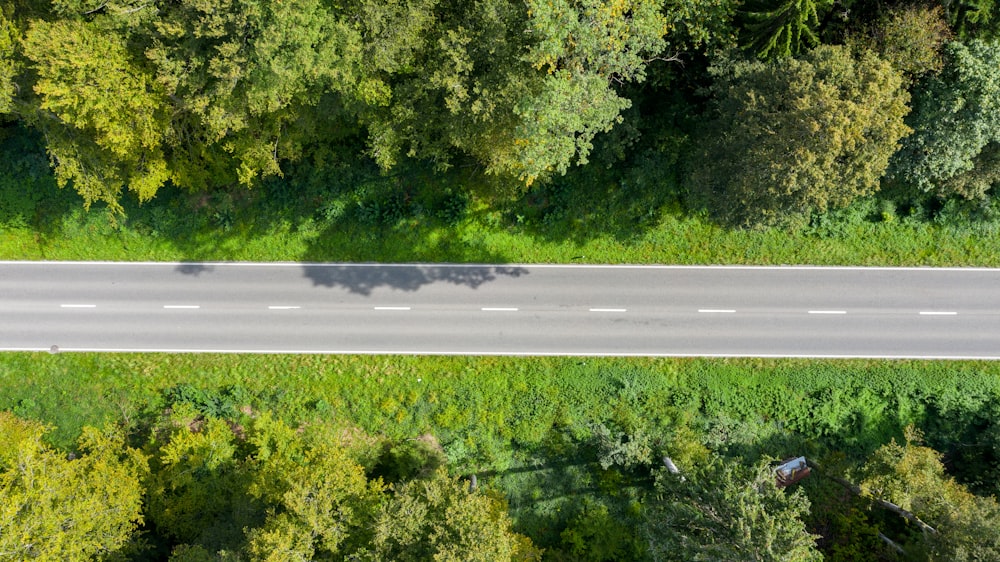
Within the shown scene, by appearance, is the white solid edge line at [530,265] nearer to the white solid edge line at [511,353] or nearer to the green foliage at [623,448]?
the white solid edge line at [511,353]

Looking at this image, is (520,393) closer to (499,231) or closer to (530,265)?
(530,265)

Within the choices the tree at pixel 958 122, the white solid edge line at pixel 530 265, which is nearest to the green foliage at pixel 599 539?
the white solid edge line at pixel 530 265

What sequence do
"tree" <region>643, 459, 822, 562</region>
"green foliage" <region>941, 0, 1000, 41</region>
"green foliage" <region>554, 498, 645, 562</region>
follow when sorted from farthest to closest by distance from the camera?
"green foliage" <region>554, 498, 645, 562</region>, "green foliage" <region>941, 0, 1000, 41</region>, "tree" <region>643, 459, 822, 562</region>

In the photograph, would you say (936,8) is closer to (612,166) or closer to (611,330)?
(612,166)

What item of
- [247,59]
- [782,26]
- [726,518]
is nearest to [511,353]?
[726,518]

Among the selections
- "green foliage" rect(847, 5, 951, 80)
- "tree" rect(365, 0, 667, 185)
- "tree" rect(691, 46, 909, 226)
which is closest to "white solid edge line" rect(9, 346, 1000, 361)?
"tree" rect(691, 46, 909, 226)

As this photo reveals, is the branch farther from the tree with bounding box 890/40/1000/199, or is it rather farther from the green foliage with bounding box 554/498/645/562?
the tree with bounding box 890/40/1000/199

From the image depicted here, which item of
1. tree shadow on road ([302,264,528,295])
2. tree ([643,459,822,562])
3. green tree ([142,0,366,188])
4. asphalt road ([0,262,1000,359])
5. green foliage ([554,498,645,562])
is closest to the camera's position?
tree ([643,459,822,562])
